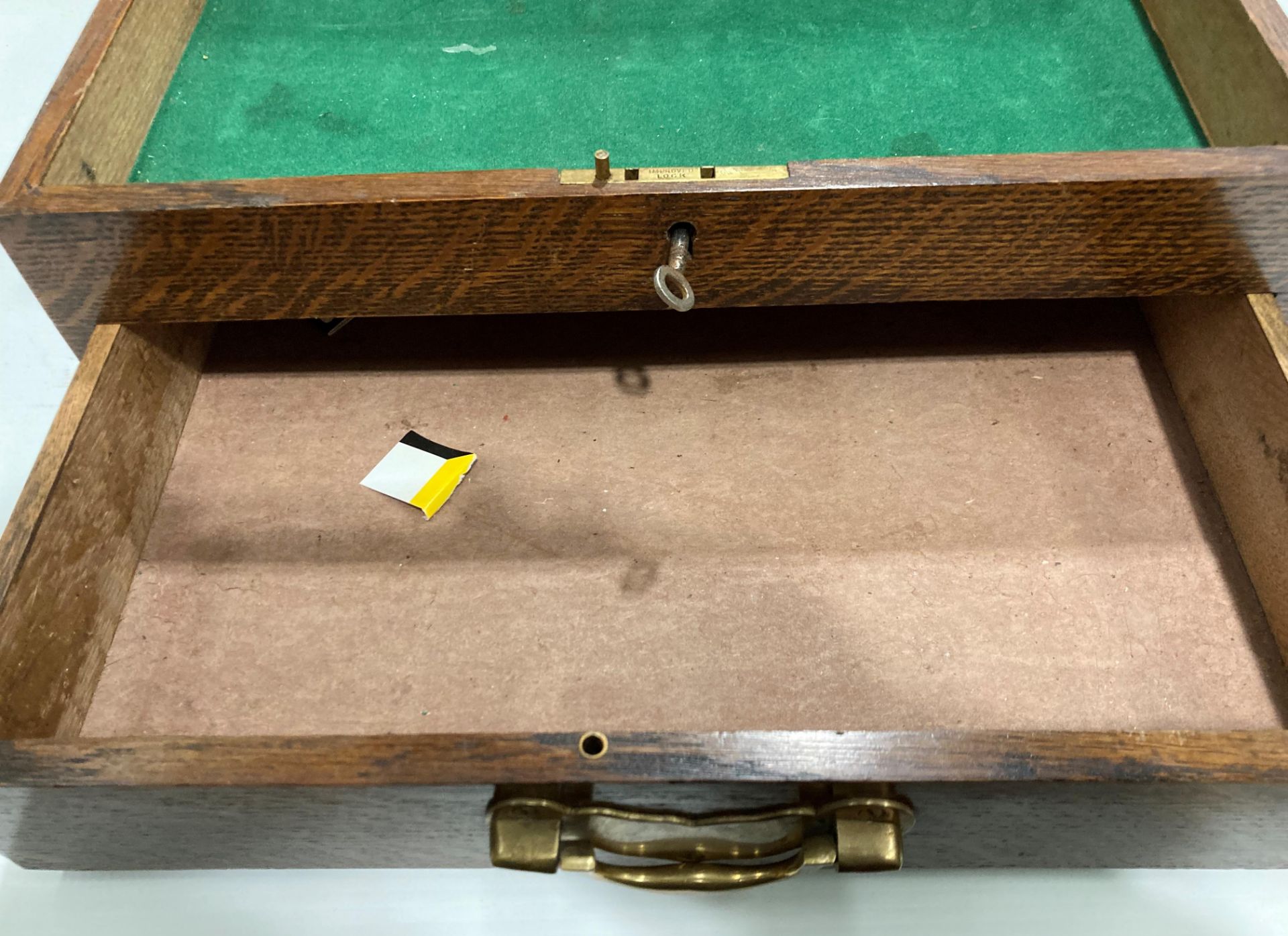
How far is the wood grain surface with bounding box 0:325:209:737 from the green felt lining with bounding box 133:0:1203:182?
19cm

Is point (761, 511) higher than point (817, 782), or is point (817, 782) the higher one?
point (761, 511)

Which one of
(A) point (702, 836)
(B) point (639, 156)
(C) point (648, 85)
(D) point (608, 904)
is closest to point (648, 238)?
(B) point (639, 156)

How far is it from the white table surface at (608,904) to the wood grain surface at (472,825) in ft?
0.08

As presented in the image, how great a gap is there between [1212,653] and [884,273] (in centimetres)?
39

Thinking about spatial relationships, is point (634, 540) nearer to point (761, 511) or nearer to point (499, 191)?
point (761, 511)

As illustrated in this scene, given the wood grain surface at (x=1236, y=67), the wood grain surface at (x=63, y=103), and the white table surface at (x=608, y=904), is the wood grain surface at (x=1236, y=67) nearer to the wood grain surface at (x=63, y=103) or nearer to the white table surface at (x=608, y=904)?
the white table surface at (x=608, y=904)

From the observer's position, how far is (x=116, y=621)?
772 millimetres

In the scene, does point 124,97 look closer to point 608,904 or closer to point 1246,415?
point 608,904

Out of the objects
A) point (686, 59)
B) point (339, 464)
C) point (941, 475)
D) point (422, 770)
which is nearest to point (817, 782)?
point (422, 770)

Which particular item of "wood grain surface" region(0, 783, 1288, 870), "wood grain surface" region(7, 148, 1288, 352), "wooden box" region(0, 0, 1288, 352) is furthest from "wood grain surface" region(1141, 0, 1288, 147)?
"wood grain surface" region(0, 783, 1288, 870)

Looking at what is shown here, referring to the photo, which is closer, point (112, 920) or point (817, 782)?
point (817, 782)

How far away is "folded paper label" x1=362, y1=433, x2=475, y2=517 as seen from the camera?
84cm

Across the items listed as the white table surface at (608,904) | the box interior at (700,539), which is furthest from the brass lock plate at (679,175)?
the white table surface at (608,904)

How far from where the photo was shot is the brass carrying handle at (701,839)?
582 mm
